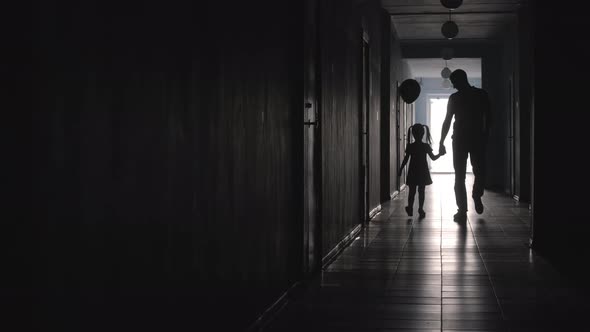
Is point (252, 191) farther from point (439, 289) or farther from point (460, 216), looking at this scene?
point (460, 216)

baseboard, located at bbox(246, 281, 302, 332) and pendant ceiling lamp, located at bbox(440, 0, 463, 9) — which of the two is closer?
baseboard, located at bbox(246, 281, 302, 332)

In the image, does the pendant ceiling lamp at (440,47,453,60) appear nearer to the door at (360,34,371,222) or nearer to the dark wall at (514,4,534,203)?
the dark wall at (514,4,534,203)

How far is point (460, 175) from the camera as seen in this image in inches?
337

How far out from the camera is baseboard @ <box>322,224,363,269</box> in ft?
18.0

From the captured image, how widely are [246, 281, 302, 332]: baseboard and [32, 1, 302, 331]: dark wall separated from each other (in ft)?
0.14

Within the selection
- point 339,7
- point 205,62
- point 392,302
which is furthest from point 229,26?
point 339,7

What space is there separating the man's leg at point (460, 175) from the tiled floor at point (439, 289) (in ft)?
3.47

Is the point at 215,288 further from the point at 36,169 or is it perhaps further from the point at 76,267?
the point at 36,169

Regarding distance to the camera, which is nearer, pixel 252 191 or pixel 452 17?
pixel 252 191

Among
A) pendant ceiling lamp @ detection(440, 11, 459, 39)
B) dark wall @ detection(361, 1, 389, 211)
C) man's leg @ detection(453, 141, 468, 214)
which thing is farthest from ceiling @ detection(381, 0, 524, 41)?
man's leg @ detection(453, 141, 468, 214)

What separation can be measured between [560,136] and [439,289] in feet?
6.39

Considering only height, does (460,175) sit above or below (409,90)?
below

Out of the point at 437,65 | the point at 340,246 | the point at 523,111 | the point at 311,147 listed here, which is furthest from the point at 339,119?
the point at 437,65

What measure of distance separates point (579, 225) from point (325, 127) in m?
1.88
